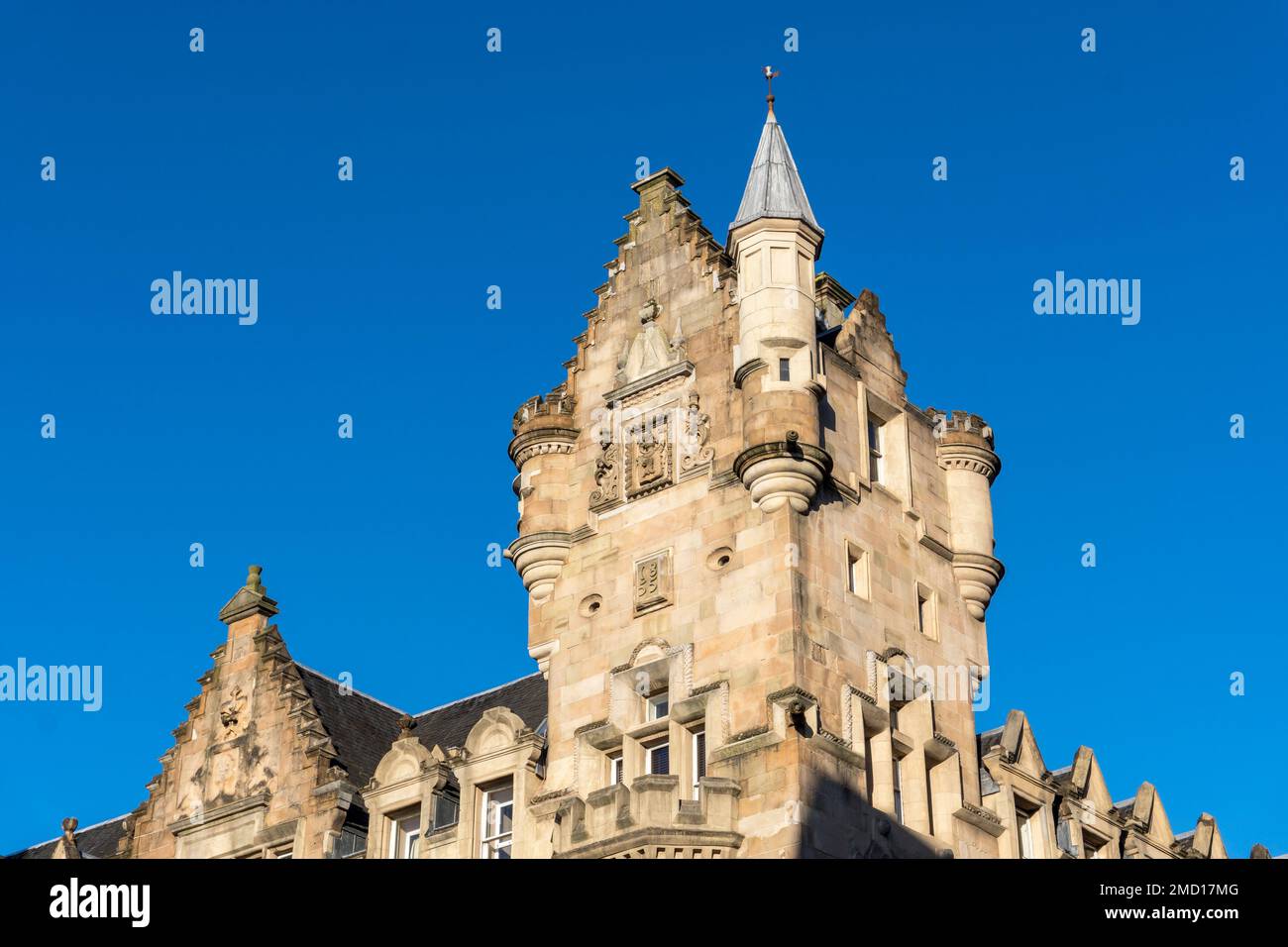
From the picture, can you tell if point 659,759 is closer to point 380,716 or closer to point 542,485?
point 542,485

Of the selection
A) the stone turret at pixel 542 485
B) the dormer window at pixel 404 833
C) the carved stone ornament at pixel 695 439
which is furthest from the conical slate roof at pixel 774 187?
the dormer window at pixel 404 833

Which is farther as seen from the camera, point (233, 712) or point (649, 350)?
point (233, 712)

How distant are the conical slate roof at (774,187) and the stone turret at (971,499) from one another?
18.3 ft

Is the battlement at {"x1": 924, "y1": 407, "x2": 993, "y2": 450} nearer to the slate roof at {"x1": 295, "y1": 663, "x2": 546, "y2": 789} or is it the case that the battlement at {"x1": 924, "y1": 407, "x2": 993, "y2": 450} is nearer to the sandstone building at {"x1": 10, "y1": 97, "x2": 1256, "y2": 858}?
the sandstone building at {"x1": 10, "y1": 97, "x2": 1256, "y2": 858}

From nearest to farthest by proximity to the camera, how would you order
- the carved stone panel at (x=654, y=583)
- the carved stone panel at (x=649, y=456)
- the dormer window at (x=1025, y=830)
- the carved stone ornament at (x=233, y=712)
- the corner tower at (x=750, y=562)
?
the corner tower at (x=750, y=562) → the carved stone panel at (x=654, y=583) → the carved stone panel at (x=649, y=456) → the dormer window at (x=1025, y=830) → the carved stone ornament at (x=233, y=712)

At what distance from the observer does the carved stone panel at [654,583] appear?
137 ft

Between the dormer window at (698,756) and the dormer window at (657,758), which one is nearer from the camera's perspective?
the dormer window at (698,756)

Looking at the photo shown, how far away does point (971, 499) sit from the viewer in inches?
1800

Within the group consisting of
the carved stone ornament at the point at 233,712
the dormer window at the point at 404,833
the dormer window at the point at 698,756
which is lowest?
the dormer window at the point at 404,833

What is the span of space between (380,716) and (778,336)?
14.7 meters

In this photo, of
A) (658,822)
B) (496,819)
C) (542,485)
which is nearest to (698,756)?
(658,822)

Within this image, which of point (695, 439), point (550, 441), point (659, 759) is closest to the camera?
point (659, 759)

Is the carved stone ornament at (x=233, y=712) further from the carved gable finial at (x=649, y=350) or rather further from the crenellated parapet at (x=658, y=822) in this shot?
the crenellated parapet at (x=658, y=822)
